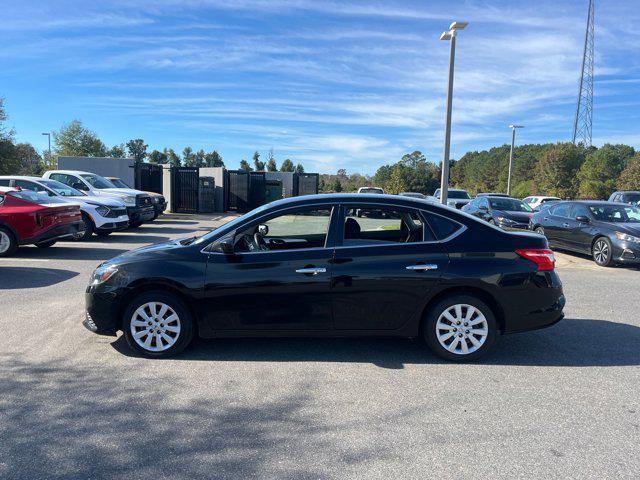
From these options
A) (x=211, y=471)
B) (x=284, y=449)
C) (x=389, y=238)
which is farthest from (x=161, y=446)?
(x=389, y=238)

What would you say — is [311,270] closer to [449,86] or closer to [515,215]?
[449,86]

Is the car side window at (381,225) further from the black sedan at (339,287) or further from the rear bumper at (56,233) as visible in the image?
the rear bumper at (56,233)

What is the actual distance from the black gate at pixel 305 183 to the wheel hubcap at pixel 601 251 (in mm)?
22719

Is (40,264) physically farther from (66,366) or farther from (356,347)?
(356,347)

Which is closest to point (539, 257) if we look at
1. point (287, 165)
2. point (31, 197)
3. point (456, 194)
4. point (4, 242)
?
point (31, 197)

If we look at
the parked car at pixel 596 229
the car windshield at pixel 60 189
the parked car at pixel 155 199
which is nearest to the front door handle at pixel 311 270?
the parked car at pixel 596 229

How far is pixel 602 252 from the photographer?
11.1 meters

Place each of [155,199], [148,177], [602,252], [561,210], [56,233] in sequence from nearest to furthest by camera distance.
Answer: [56,233]
[602,252]
[561,210]
[155,199]
[148,177]

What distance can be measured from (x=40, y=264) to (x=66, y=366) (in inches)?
243

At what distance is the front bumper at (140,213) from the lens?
1596cm

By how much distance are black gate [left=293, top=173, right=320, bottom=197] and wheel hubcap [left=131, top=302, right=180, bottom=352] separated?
28221mm

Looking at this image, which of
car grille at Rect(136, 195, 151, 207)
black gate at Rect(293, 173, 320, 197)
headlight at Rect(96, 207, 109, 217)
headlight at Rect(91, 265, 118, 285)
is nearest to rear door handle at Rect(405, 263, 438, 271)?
headlight at Rect(91, 265, 118, 285)

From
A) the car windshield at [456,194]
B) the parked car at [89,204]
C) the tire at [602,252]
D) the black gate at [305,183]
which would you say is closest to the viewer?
the tire at [602,252]

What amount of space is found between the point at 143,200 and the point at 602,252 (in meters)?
14.2
